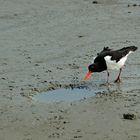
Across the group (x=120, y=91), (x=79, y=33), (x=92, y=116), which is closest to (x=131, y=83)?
(x=120, y=91)

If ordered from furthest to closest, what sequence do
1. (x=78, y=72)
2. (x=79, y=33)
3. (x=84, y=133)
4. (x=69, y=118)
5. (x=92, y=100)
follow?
(x=79, y=33) < (x=78, y=72) < (x=92, y=100) < (x=69, y=118) < (x=84, y=133)

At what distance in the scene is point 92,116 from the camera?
10.4 m

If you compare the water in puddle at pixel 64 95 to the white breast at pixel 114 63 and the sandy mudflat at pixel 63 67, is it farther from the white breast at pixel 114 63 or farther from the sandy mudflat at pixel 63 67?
the white breast at pixel 114 63

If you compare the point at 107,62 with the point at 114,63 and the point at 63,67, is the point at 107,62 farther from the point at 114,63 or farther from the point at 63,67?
the point at 63,67

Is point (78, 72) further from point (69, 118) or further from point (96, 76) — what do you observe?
point (69, 118)

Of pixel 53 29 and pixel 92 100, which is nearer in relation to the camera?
pixel 92 100

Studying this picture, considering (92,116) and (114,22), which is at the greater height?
(114,22)

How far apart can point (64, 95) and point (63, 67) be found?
1941 millimetres

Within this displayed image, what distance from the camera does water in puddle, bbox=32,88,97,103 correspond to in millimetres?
11383

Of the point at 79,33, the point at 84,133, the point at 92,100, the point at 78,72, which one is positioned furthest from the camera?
the point at 79,33

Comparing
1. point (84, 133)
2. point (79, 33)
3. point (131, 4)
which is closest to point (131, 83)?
point (84, 133)

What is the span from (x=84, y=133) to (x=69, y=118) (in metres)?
0.78

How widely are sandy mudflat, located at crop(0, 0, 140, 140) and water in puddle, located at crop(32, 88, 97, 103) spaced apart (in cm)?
17

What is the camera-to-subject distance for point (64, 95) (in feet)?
38.2
